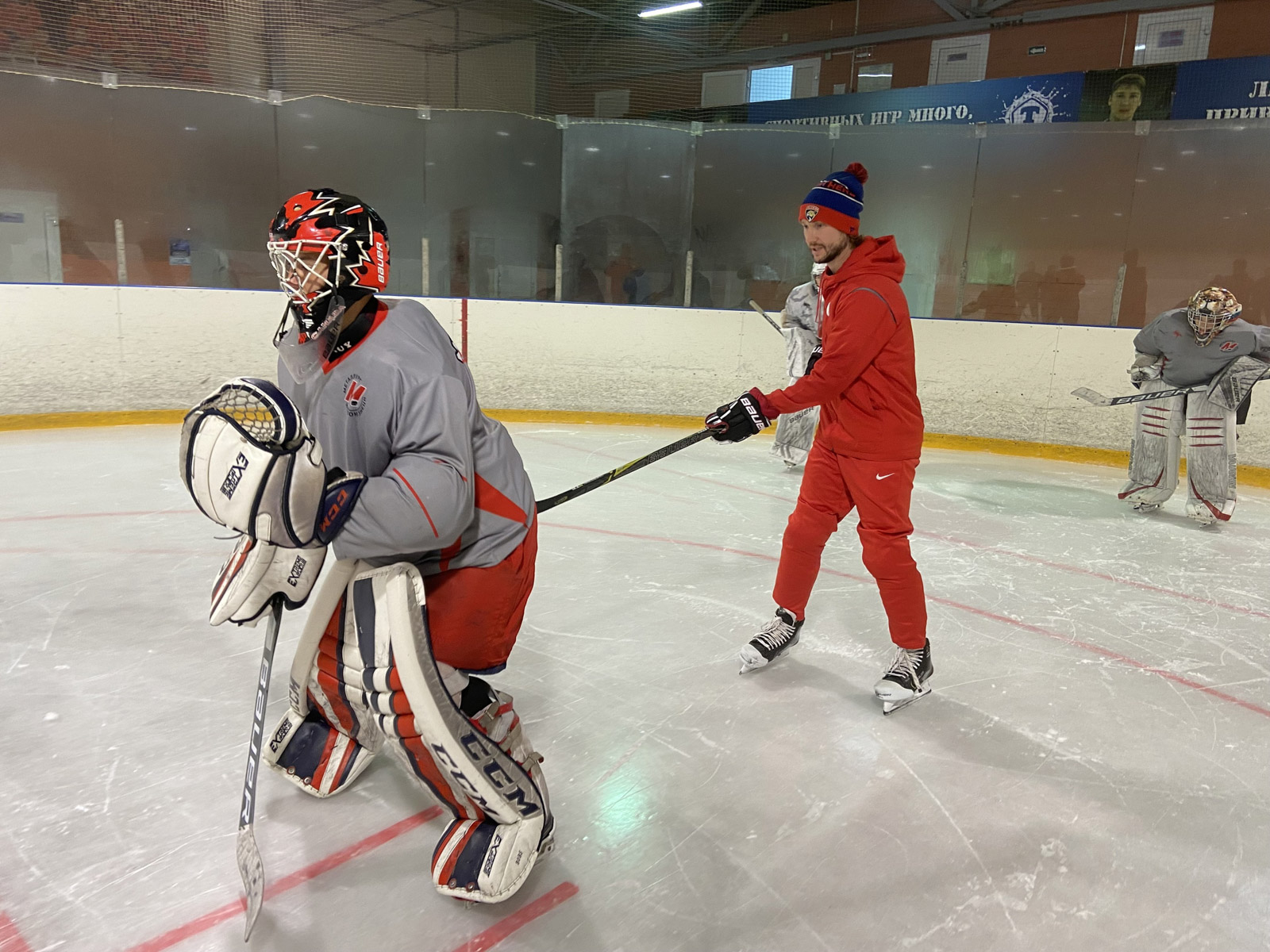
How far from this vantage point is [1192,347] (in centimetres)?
425

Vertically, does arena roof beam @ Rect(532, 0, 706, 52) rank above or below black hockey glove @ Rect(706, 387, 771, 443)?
above

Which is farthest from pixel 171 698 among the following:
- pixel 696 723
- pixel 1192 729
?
pixel 1192 729

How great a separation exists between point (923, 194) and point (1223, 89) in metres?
3.05

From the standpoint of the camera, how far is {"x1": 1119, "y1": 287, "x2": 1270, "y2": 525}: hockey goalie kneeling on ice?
4137mm

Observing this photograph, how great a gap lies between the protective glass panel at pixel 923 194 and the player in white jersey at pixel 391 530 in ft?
18.8

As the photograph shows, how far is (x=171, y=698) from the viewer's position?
2.12 m

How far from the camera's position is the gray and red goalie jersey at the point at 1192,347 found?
414 centimetres

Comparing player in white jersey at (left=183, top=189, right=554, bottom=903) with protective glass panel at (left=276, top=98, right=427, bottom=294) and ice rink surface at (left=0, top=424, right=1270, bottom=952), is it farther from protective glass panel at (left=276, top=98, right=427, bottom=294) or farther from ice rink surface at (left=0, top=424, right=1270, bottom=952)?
protective glass panel at (left=276, top=98, right=427, bottom=294)

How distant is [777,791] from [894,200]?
6030mm

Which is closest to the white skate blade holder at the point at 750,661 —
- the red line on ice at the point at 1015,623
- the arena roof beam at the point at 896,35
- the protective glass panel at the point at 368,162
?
the red line on ice at the point at 1015,623

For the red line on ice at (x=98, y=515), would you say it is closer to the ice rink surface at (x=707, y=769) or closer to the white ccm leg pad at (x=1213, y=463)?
the ice rink surface at (x=707, y=769)

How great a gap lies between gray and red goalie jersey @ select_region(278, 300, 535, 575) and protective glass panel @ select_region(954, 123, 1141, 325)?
573 cm

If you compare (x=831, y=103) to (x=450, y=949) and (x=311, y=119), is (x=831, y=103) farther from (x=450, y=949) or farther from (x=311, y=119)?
(x=450, y=949)

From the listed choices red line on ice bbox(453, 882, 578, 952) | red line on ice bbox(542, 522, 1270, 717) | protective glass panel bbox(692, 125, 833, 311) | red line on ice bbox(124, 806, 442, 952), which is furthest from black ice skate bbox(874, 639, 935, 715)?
protective glass panel bbox(692, 125, 833, 311)
